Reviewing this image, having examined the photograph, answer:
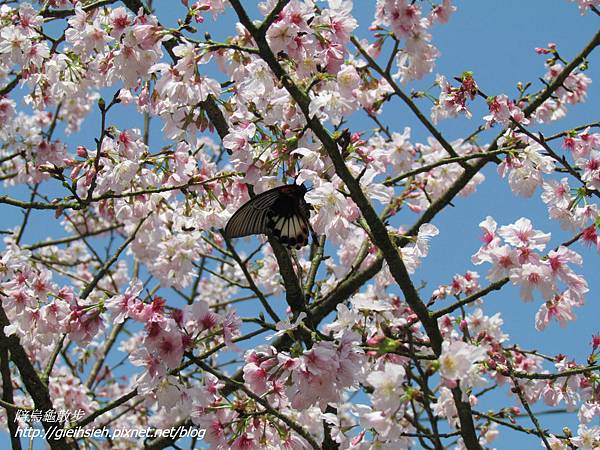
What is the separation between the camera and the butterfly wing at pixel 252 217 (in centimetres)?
276

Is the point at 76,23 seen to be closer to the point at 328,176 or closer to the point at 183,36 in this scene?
the point at 183,36

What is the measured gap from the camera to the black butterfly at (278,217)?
2736 mm

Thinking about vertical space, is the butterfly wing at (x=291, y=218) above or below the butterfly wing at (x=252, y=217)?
below

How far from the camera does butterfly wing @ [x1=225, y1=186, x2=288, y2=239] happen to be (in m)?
2.76

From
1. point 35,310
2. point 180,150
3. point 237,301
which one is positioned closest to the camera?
point 35,310

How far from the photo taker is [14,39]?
3.64 metres

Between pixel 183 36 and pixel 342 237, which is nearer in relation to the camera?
pixel 183 36

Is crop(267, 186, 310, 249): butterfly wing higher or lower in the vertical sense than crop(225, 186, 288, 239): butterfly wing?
lower

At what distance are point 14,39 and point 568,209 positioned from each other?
129 inches

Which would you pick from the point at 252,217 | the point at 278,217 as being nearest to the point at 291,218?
the point at 278,217

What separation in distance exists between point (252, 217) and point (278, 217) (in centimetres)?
13

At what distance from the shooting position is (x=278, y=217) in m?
2.87

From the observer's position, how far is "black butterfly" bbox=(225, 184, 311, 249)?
108 inches

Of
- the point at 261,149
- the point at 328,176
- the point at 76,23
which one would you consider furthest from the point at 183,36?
the point at 76,23
